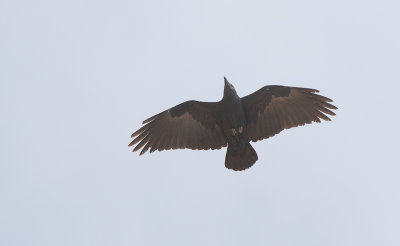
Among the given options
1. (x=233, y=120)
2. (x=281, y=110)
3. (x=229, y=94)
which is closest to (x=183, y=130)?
(x=233, y=120)

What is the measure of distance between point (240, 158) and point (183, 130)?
159cm

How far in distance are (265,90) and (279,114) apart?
0.68 metres

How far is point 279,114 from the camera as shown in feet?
40.9

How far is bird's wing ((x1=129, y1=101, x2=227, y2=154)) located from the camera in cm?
1244

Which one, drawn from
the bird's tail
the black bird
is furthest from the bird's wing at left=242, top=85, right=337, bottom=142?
the bird's tail

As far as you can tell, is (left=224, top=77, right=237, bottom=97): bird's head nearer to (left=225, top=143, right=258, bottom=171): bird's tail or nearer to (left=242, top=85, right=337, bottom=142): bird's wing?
(left=242, top=85, right=337, bottom=142): bird's wing

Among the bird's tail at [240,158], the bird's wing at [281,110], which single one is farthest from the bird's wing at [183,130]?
the bird's wing at [281,110]

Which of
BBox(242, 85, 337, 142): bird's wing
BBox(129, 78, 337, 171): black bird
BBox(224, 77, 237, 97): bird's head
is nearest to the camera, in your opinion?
BBox(224, 77, 237, 97): bird's head

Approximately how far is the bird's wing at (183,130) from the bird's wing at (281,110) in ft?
2.55

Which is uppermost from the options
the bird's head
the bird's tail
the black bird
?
the bird's head

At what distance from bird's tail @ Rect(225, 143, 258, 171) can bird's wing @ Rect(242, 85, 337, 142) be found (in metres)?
0.47

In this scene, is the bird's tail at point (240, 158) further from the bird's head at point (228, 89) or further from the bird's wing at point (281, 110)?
the bird's head at point (228, 89)

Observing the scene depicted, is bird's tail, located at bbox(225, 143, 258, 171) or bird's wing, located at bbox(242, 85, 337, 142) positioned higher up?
bird's wing, located at bbox(242, 85, 337, 142)

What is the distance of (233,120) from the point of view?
11945 mm
